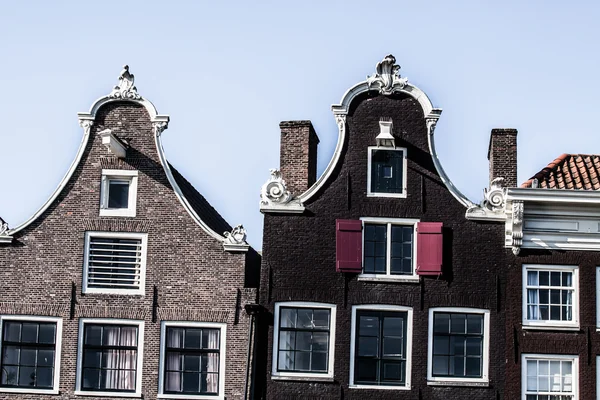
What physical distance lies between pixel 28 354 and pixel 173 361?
11.7 ft

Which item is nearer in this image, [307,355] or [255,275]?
[307,355]

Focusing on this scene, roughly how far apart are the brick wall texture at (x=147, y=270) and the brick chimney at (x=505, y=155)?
22.5ft

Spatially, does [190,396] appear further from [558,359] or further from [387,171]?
[558,359]

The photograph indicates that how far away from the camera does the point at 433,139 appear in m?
35.9

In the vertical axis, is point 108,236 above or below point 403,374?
above

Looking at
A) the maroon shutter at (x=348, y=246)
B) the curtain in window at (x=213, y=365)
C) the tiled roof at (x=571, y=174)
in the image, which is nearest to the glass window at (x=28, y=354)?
the curtain in window at (x=213, y=365)

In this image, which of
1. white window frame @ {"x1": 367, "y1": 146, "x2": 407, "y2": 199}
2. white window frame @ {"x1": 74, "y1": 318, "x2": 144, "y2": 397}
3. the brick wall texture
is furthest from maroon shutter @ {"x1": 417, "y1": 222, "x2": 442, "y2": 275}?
white window frame @ {"x1": 74, "y1": 318, "x2": 144, "y2": 397}

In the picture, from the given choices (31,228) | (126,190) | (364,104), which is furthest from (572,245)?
(31,228)

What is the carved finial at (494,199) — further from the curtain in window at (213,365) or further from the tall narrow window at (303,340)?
the curtain in window at (213,365)

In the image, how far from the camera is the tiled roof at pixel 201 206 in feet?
124

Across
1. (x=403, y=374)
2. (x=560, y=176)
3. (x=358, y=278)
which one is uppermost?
(x=560, y=176)

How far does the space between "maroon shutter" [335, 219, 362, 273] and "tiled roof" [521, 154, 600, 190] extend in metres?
4.61

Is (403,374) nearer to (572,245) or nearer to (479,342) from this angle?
(479,342)

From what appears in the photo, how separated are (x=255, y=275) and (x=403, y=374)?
5084 millimetres
